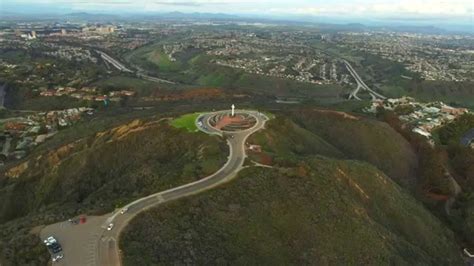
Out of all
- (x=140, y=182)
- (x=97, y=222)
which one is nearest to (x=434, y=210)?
(x=140, y=182)

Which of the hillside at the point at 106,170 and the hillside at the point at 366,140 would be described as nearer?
the hillside at the point at 106,170

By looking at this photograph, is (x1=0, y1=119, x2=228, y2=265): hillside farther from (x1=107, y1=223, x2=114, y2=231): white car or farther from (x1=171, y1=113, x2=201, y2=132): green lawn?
(x1=107, y1=223, x2=114, y2=231): white car

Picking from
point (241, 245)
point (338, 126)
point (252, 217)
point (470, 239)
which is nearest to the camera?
point (241, 245)

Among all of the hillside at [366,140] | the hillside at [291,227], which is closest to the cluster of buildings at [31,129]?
the hillside at [366,140]

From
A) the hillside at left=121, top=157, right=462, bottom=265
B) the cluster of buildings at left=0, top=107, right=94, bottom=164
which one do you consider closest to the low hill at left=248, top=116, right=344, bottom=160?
the hillside at left=121, top=157, right=462, bottom=265

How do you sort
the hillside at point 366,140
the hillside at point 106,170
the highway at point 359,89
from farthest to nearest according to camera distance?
1. the highway at point 359,89
2. the hillside at point 366,140
3. the hillside at point 106,170

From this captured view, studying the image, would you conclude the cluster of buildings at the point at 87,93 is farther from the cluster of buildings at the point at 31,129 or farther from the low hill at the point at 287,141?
the low hill at the point at 287,141

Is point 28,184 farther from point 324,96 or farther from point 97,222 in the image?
point 324,96
